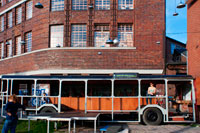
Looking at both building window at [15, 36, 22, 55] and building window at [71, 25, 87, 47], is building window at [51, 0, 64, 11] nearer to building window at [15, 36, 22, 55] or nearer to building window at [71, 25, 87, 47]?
building window at [71, 25, 87, 47]

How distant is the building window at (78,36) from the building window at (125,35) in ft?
11.1

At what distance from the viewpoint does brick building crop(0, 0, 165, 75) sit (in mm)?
22234

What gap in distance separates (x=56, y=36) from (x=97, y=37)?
4.05m

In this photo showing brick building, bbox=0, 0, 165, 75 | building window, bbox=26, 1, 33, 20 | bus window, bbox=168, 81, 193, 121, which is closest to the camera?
bus window, bbox=168, 81, 193, 121

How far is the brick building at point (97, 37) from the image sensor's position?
2223 centimetres

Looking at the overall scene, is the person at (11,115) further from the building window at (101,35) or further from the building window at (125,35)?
the building window at (125,35)

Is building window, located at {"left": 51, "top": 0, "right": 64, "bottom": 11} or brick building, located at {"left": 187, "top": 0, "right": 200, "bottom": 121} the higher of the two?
building window, located at {"left": 51, "top": 0, "right": 64, "bottom": 11}

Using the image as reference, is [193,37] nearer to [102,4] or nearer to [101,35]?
[101,35]

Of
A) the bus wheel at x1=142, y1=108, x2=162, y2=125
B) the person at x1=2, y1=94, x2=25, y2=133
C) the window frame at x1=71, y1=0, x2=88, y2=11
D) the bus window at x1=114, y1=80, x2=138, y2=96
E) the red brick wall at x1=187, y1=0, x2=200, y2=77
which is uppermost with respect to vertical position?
the window frame at x1=71, y1=0, x2=88, y2=11

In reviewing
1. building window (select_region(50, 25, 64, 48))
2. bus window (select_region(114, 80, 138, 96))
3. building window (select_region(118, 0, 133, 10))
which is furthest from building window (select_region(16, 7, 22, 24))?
bus window (select_region(114, 80, 138, 96))

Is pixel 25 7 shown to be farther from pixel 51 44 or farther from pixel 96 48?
pixel 96 48

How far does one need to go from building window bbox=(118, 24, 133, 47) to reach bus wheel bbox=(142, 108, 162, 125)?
438 inches

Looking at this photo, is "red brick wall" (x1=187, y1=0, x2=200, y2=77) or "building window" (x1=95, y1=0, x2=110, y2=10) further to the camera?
"building window" (x1=95, y1=0, x2=110, y2=10)

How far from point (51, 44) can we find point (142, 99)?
1307 cm
